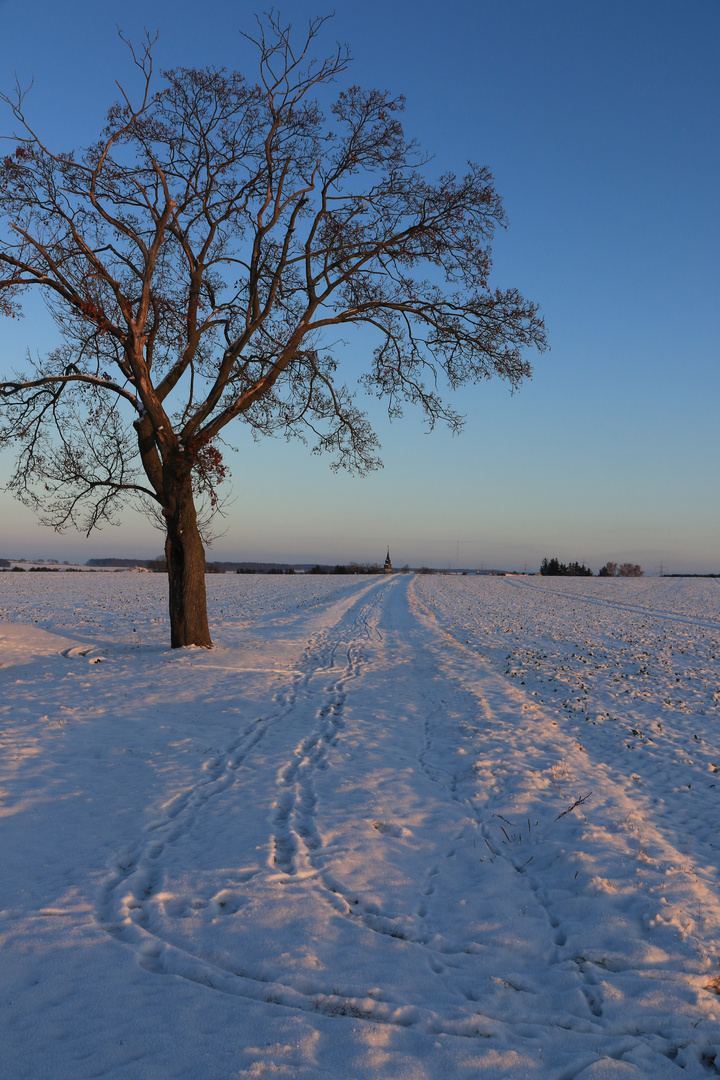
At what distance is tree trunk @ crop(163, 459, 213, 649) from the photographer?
13383mm

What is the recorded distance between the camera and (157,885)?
4.47 metres

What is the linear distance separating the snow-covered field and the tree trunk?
2984 millimetres

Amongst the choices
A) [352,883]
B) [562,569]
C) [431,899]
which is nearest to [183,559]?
[352,883]

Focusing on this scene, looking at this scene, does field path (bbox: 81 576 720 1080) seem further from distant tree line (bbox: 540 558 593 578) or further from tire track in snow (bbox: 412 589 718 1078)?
distant tree line (bbox: 540 558 593 578)

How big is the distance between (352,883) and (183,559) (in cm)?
1007

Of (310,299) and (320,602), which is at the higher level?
(310,299)

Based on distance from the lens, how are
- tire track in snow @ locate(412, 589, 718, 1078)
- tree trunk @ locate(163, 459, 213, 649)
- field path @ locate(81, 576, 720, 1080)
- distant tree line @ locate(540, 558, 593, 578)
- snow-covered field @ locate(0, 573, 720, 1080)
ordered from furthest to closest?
distant tree line @ locate(540, 558, 593, 578), tree trunk @ locate(163, 459, 213, 649), tire track in snow @ locate(412, 589, 718, 1078), field path @ locate(81, 576, 720, 1080), snow-covered field @ locate(0, 573, 720, 1080)

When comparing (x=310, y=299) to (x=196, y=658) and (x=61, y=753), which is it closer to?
(x=196, y=658)

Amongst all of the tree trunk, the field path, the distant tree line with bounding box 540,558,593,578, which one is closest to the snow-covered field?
the field path

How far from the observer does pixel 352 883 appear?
4.66m

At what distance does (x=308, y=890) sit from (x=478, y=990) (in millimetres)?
1491

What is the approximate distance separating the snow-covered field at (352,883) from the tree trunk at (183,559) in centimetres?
298

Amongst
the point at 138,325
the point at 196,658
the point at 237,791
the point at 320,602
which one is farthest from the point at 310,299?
the point at 320,602

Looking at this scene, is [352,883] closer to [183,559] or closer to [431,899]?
[431,899]
